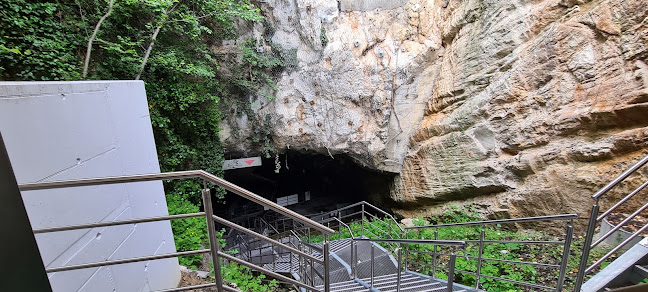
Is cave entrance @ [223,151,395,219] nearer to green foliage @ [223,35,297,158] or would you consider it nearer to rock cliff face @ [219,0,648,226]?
rock cliff face @ [219,0,648,226]

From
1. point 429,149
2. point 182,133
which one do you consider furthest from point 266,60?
point 429,149

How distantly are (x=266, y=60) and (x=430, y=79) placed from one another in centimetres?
495

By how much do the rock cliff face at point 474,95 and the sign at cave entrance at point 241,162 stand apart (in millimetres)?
1025

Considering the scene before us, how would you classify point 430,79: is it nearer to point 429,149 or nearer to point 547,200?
point 429,149

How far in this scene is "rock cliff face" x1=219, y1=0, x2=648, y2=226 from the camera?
4.45m

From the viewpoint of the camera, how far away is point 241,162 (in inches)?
337

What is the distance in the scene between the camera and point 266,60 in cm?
756

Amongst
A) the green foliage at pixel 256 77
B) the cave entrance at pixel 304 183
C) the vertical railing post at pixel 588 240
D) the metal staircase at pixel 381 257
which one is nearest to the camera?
the metal staircase at pixel 381 257

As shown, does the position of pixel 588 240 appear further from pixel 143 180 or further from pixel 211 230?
pixel 143 180

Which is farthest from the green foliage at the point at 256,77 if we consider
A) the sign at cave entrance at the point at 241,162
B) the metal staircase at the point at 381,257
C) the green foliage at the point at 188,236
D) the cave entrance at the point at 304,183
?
the cave entrance at the point at 304,183

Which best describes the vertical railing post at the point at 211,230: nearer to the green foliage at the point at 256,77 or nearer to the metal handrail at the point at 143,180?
the metal handrail at the point at 143,180

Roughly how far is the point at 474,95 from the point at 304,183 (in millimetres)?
10739

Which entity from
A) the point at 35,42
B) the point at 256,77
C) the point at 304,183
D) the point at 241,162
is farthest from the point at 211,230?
the point at 304,183

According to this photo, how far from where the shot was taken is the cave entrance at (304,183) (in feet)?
41.8
